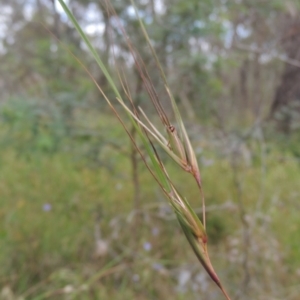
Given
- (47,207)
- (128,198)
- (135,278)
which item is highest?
(47,207)

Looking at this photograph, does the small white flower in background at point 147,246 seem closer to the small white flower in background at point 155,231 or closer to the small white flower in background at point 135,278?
the small white flower in background at point 155,231

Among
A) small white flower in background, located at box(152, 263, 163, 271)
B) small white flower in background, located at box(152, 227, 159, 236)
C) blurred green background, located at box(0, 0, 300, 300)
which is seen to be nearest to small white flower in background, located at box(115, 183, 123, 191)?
blurred green background, located at box(0, 0, 300, 300)

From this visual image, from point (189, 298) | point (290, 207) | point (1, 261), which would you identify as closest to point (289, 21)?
point (290, 207)

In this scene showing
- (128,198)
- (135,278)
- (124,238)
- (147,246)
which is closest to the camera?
(135,278)

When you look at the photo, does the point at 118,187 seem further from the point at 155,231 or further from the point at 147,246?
the point at 147,246

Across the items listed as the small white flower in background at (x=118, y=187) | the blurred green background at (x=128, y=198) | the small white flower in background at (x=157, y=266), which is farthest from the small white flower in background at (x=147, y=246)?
the small white flower in background at (x=118, y=187)

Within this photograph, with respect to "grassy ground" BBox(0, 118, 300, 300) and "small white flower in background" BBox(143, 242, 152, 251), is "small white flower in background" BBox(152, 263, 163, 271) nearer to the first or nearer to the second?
"grassy ground" BBox(0, 118, 300, 300)

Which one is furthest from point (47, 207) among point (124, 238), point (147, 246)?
point (147, 246)

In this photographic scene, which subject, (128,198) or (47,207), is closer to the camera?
(47,207)
